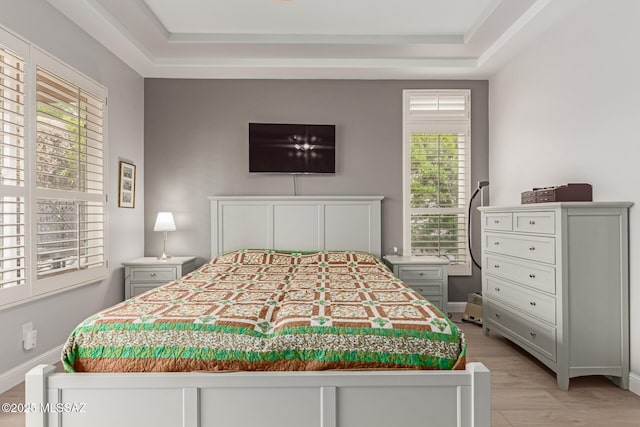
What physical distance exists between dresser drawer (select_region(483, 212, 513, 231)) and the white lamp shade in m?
3.09

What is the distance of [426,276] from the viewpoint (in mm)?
4070

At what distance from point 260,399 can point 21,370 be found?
2.02m

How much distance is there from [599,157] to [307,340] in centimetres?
242

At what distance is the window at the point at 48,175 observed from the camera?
2.55 m

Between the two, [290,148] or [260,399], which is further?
[290,148]

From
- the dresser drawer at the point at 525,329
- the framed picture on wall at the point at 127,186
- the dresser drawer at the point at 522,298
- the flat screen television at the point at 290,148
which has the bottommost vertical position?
the dresser drawer at the point at 525,329

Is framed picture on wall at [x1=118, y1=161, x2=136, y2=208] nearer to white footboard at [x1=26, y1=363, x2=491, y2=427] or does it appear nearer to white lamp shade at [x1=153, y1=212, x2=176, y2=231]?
white lamp shade at [x1=153, y1=212, x2=176, y2=231]

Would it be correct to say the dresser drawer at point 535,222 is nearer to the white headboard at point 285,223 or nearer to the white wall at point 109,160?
the white headboard at point 285,223

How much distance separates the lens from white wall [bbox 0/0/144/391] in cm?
264

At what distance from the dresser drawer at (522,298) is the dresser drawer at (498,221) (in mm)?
449

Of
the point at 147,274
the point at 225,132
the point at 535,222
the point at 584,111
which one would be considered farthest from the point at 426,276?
the point at 147,274

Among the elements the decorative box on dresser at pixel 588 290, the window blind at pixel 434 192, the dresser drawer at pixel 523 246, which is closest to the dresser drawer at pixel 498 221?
the dresser drawer at pixel 523 246

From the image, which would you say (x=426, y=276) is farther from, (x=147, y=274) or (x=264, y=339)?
(x=147, y=274)

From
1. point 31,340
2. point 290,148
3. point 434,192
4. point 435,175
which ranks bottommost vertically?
point 31,340
